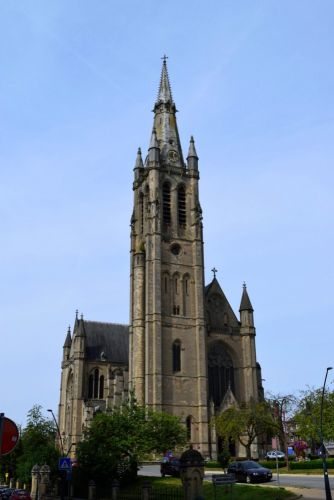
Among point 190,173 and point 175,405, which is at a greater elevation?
point 190,173

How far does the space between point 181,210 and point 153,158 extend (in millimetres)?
7493

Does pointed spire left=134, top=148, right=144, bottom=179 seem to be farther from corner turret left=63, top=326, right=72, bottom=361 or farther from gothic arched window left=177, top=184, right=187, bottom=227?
corner turret left=63, top=326, right=72, bottom=361

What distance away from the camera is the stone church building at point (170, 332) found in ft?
196

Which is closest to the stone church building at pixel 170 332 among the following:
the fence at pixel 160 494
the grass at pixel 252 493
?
the grass at pixel 252 493

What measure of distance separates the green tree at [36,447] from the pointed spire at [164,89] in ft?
151

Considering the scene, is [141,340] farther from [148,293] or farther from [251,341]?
[251,341]

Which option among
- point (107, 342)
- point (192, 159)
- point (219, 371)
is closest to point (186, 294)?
point (219, 371)

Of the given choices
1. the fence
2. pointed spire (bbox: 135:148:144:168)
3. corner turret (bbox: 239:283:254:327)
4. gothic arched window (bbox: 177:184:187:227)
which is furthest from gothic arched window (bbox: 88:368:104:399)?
the fence

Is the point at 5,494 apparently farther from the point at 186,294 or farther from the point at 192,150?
the point at 192,150

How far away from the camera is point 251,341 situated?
66.1m

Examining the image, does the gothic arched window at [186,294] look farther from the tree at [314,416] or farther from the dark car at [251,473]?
the dark car at [251,473]

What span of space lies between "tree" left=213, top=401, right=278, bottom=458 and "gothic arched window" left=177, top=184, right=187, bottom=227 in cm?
2433

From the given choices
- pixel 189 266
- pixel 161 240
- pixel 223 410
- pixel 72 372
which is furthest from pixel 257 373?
pixel 72 372

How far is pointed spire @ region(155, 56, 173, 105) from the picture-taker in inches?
3147
